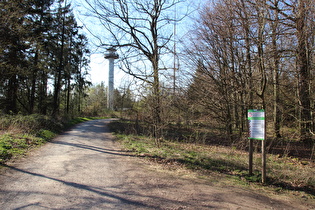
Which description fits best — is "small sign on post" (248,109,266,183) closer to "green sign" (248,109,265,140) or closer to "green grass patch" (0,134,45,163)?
"green sign" (248,109,265,140)

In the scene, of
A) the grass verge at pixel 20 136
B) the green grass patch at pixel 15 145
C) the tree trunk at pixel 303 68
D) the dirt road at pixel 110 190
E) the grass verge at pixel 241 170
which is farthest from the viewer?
the tree trunk at pixel 303 68

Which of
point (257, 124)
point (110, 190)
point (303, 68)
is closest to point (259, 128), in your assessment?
point (257, 124)

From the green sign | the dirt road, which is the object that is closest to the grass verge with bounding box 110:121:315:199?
the dirt road

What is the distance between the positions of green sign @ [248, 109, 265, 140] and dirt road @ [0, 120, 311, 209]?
1423 millimetres

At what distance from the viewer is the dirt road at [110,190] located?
394 centimetres

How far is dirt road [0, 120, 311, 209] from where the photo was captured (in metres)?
3.94

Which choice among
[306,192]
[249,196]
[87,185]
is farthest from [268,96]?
[87,185]

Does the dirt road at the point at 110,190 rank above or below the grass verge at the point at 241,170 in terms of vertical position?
above

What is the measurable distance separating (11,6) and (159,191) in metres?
11.5

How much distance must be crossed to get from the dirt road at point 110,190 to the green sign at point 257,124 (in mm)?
1423

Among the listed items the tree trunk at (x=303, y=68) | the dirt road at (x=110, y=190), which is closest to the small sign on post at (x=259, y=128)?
the dirt road at (x=110, y=190)

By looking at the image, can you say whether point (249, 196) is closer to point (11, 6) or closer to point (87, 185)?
point (87, 185)

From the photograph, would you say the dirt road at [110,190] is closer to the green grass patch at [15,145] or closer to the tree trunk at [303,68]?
the green grass patch at [15,145]

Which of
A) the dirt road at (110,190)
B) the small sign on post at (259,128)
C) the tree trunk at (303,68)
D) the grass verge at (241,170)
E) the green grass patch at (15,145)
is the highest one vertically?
the tree trunk at (303,68)
